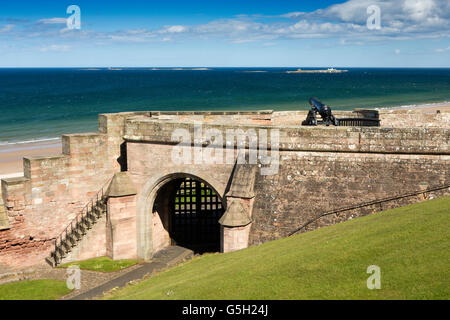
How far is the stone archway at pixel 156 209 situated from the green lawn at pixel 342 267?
483 centimetres

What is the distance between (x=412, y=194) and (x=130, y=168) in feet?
35.2

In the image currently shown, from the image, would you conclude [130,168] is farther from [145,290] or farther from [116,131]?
[145,290]

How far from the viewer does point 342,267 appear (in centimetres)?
901

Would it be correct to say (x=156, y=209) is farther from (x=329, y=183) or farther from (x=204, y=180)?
(x=329, y=183)

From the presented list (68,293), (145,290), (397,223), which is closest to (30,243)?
(68,293)

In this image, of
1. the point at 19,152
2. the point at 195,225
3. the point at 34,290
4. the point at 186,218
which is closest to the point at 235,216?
the point at 186,218

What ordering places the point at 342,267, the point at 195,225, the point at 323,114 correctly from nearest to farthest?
the point at 342,267, the point at 323,114, the point at 195,225

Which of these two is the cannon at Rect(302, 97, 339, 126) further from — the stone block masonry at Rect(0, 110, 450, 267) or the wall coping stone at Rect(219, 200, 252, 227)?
the wall coping stone at Rect(219, 200, 252, 227)

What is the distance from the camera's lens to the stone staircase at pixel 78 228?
17594 millimetres

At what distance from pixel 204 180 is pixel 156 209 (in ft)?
12.1

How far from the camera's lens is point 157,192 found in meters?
18.2

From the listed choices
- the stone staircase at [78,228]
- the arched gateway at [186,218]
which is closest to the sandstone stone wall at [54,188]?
the stone staircase at [78,228]

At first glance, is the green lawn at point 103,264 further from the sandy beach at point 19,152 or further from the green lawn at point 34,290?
the sandy beach at point 19,152
